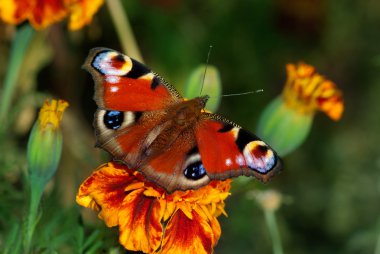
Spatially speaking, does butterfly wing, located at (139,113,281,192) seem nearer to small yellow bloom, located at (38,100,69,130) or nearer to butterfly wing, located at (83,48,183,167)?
butterfly wing, located at (83,48,183,167)

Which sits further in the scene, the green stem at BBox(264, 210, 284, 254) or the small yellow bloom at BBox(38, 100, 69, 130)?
the green stem at BBox(264, 210, 284, 254)

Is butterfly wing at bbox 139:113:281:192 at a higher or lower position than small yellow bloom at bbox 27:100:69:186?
higher

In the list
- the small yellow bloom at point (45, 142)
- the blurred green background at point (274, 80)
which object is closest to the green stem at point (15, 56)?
the small yellow bloom at point (45, 142)

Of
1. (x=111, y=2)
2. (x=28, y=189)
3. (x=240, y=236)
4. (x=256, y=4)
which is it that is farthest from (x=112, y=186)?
(x=256, y=4)

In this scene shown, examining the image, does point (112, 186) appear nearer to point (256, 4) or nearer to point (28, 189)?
point (28, 189)

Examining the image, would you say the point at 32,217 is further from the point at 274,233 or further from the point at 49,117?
the point at 274,233

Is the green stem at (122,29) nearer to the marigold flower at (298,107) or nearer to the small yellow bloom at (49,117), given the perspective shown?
the marigold flower at (298,107)

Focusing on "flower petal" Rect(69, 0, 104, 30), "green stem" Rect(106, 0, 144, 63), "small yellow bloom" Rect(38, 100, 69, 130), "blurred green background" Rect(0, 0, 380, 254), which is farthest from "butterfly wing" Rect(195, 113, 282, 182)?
"blurred green background" Rect(0, 0, 380, 254)
